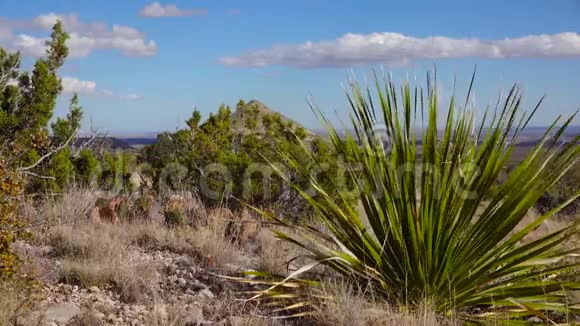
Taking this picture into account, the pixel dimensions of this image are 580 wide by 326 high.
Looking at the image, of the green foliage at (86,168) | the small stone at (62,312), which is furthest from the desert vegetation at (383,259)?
the green foliage at (86,168)

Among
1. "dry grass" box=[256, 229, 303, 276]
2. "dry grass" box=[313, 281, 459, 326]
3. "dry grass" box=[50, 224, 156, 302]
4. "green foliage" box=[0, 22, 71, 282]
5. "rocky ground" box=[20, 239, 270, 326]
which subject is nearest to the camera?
"dry grass" box=[313, 281, 459, 326]

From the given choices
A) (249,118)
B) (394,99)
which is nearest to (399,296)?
(394,99)

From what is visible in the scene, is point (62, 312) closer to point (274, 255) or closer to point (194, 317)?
point (194, 317)

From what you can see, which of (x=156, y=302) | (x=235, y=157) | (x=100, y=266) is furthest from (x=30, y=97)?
(x=156, y=302)

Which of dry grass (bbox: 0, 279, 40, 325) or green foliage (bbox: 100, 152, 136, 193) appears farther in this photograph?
green foliage (bbox: 100, 152, 136, 193)

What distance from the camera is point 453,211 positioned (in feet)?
14.5

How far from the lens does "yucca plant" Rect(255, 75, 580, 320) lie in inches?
174

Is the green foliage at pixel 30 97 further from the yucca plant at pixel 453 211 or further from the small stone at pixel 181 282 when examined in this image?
the yucca plant at pixel 453 211

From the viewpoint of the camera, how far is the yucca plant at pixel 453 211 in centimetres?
442

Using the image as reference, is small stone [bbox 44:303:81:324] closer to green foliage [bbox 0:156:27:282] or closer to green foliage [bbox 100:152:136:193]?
green foliage [bbox 0:156:27:282]

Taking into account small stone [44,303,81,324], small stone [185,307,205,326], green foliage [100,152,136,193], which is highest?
green foliage [100,152,136,193]

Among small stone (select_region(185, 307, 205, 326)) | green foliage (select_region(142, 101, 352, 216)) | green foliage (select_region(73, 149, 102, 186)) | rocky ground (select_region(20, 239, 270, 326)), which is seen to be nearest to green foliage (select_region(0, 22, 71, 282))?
green foliage (select_region(73, 149, 102, 186))

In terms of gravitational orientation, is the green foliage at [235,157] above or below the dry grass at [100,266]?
above

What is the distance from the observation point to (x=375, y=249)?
4.81 m
